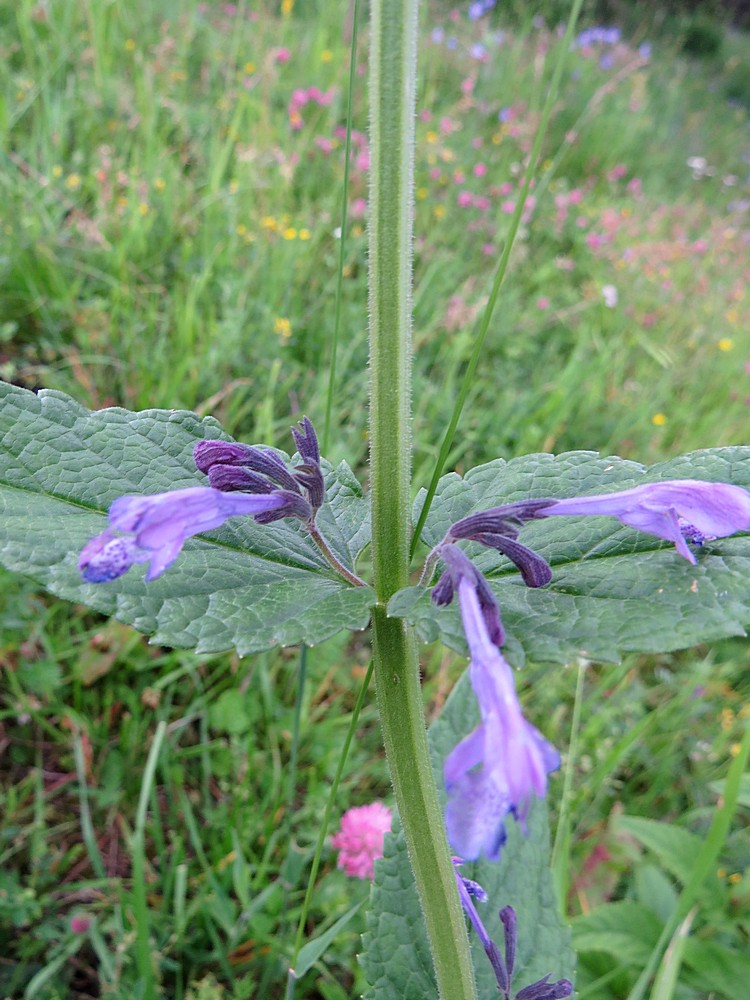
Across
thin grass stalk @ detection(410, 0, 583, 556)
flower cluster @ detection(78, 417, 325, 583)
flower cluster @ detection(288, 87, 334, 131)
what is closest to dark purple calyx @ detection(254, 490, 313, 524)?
flower cluster @ detection(78, 417, 325, 583)

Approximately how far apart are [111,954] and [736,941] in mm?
1186

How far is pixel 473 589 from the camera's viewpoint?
1.95 ft

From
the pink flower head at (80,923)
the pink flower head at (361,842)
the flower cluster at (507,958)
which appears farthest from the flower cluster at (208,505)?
the pink flower head at (80,923)

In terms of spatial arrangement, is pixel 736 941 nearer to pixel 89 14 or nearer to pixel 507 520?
pixel 507 520

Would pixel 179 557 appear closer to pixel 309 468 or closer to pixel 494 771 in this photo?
pixel 309 468

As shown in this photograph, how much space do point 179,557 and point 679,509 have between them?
420mm

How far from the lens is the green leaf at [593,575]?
0.59 m

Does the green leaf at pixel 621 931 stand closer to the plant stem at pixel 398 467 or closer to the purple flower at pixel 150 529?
the plant stem at pixel 398 467

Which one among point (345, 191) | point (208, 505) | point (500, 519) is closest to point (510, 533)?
point (500, 519)

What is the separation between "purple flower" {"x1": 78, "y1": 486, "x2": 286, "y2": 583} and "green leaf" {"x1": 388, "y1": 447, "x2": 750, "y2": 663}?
165 mm

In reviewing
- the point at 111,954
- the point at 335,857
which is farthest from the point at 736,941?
the point at 111,954

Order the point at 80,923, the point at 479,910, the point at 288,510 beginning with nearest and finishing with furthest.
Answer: the point at 288,510 → the point at 479,910 → the point at 80,923

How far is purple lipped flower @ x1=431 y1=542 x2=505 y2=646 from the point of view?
582 millimetres

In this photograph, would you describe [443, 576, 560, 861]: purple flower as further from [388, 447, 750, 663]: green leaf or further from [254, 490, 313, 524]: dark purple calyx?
[254, 490, 313, 524]: dark purple calyx
